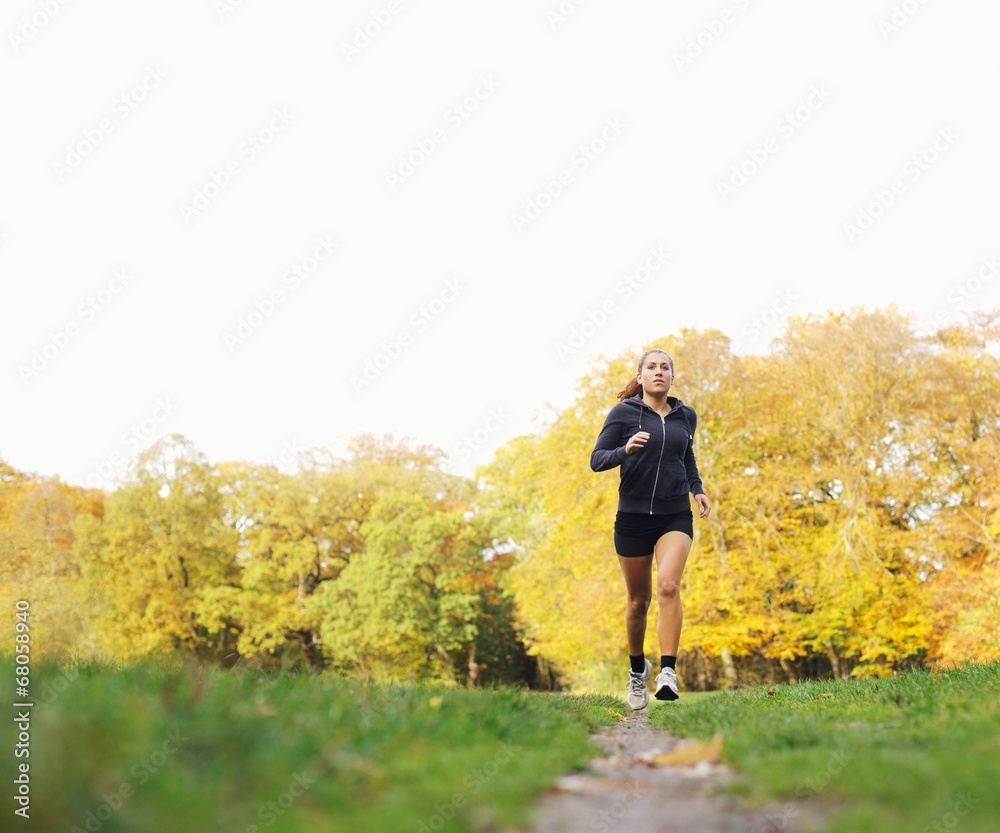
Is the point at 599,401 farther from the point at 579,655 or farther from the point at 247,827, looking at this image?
the point at 247,827

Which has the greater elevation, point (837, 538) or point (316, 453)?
point (316, 453)

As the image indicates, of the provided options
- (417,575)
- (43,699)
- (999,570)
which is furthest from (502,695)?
(417,575)

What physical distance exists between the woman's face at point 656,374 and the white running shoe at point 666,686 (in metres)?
2.43

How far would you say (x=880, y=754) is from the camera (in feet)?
11.3

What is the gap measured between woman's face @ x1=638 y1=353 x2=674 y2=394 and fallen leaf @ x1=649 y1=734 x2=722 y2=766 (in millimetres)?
4085

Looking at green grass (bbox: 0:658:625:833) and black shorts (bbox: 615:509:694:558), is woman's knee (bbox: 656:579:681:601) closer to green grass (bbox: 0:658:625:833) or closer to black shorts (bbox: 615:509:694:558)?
black shorts (bbox: 615:509:694:558)

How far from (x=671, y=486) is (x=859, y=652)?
21591 millimetres

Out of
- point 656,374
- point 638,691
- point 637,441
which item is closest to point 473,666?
point 638,691

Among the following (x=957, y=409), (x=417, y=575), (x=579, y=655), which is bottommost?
(x=579, y=655)

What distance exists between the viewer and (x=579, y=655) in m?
28.5

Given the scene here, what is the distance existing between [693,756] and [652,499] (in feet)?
12.3

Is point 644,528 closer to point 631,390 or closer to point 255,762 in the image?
point 631,390

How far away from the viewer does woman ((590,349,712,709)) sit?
294 inches

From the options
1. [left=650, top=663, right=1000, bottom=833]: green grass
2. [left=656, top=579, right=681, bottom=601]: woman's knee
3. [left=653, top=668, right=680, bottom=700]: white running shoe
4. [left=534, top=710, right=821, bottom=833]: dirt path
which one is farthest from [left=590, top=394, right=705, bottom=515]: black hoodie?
[left=534, top=710, right=821, bottom=833]: dirt path
